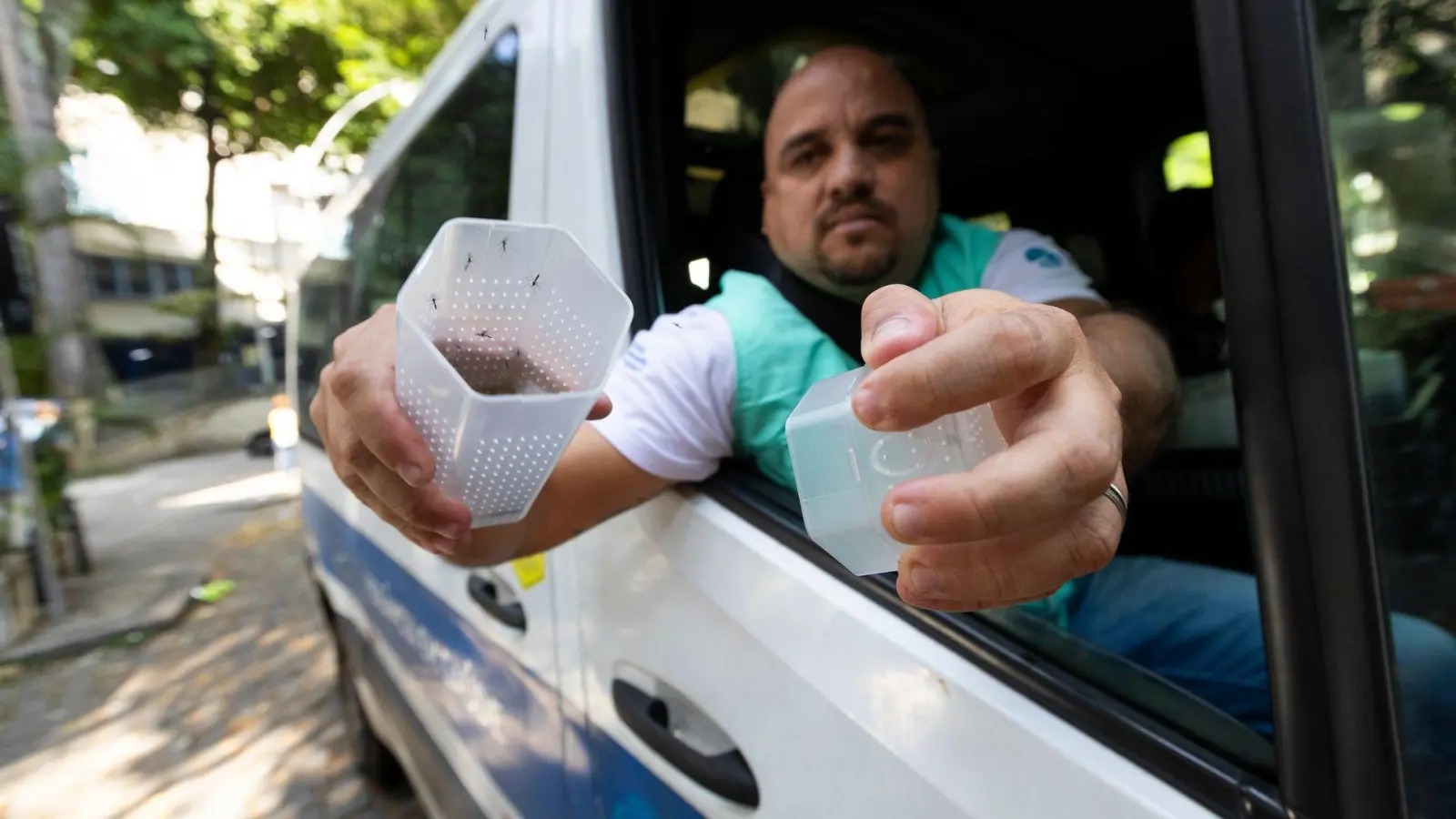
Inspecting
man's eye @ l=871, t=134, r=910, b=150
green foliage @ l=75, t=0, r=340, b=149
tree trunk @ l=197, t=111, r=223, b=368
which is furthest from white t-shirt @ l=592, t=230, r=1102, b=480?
green foliage @ l=75, t=0, r=340, b=149

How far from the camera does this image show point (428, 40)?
321 cm

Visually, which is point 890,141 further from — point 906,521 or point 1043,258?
point 906,521

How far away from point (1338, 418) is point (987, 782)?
1.37ft

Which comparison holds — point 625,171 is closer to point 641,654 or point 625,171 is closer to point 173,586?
point 641,654

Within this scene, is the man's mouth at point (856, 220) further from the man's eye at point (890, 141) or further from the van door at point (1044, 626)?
the van door at point (1044, 626)

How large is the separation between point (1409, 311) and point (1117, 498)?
0.35 metres

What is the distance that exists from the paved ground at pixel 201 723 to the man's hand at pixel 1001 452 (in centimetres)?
329

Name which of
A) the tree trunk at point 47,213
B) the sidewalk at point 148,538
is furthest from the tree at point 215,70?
the sidewalk at point 148,538

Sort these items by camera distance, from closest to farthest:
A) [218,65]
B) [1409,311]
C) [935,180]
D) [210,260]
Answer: [1409,311] < [935,180] < [218,65] < [210,260]

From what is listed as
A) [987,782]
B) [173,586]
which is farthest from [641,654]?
[173,586]

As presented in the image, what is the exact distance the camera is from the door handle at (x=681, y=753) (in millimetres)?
996

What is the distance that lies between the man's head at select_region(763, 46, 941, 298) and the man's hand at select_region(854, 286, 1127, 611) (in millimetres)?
347

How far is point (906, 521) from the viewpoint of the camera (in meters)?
0.49

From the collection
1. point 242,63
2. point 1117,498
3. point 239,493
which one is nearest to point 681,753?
point 1117,498
